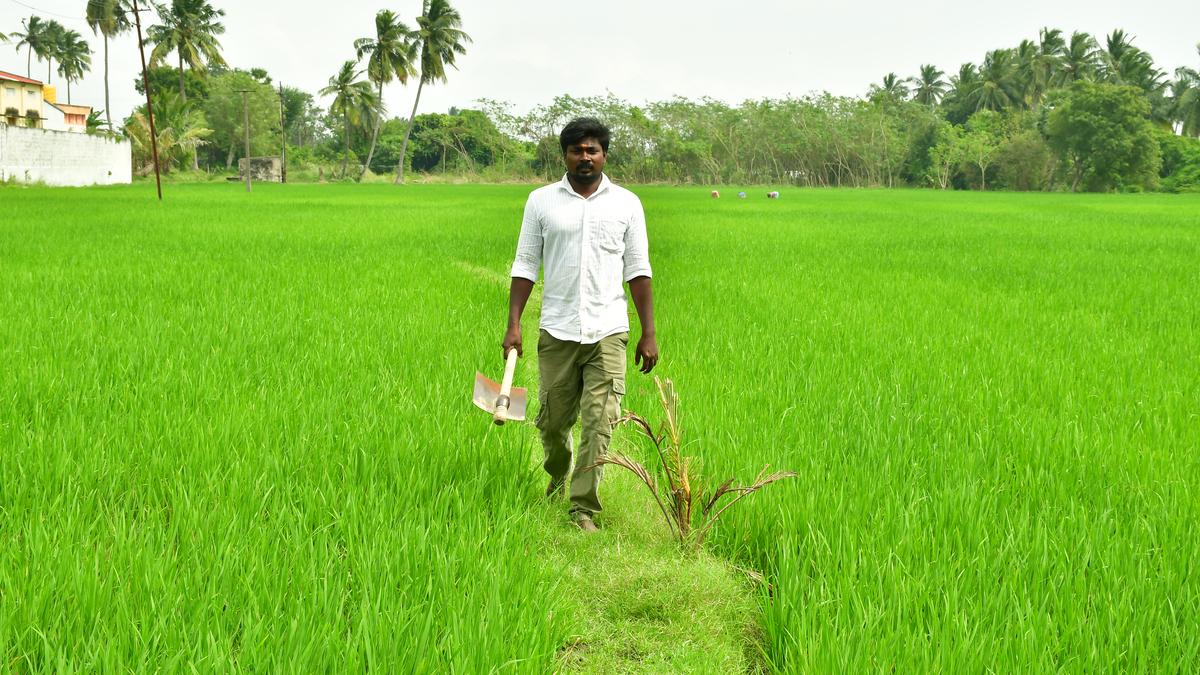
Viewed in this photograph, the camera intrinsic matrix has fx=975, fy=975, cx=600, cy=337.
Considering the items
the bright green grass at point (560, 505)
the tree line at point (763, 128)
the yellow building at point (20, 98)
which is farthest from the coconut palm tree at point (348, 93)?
the bright green grass at point (560, 505)

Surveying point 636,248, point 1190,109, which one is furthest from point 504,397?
point 1190,109

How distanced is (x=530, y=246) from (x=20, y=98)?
44.2m

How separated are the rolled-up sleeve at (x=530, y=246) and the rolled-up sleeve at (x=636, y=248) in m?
0.27

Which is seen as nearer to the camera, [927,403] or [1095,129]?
[927,403]

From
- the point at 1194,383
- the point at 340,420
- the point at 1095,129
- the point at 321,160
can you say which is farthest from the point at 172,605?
the point at 321,160

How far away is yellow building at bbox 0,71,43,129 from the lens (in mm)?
37781

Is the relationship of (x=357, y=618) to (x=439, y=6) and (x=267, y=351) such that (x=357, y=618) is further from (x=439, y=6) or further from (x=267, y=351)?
(x=439, y=6)

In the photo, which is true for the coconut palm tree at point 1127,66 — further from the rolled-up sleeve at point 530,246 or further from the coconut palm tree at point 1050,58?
the rolled-up sleeve at point 530,246

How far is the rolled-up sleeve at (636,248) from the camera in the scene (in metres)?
2.96

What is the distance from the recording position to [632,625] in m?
2.41

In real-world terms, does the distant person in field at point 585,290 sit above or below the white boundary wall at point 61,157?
below

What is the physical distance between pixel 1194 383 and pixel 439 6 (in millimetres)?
52655

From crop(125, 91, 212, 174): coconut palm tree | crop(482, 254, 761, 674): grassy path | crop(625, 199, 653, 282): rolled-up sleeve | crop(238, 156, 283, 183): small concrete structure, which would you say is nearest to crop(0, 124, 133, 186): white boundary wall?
crop(125, 91, 212, 174): coconut palm tree

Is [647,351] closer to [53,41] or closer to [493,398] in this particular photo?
[493,398]
